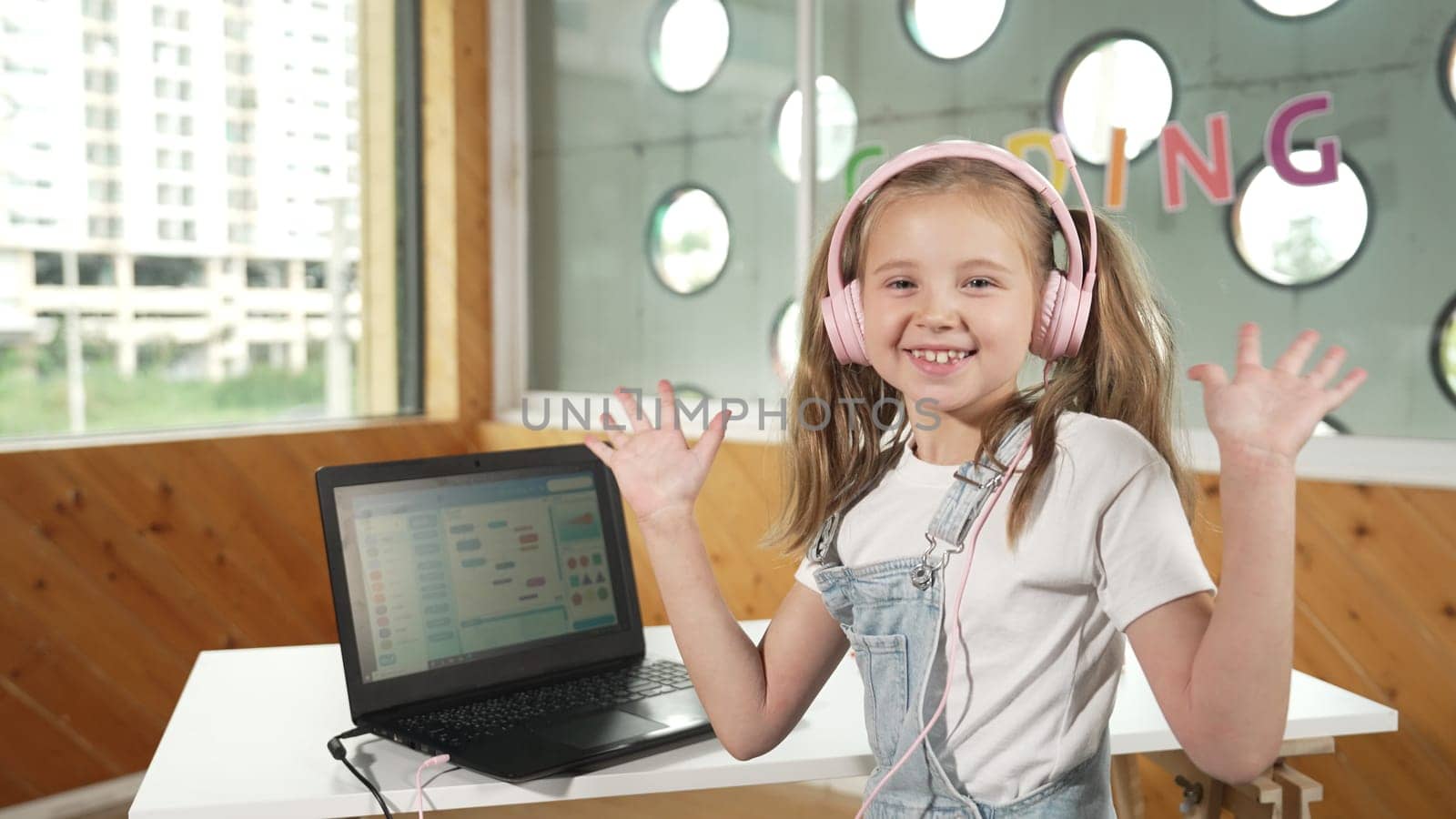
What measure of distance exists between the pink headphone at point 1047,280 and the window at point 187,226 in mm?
2461

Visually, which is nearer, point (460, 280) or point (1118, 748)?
point (1118, 748)

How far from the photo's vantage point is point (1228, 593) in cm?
84

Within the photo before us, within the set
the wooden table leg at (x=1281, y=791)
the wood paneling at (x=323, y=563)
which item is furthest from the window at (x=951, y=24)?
the wooden table leg at (x=1281, y=791)

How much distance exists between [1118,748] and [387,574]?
34.4 inches

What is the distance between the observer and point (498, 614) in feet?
4.94

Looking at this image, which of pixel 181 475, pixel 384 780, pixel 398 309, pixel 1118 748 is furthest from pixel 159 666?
pixel 1118 748

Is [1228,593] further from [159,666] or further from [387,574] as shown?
[159,666]

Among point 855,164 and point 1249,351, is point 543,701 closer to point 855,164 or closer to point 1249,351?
point 1249,351

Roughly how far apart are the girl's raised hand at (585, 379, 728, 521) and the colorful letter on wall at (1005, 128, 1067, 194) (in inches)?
64.1

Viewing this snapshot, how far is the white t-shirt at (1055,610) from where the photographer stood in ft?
3.15

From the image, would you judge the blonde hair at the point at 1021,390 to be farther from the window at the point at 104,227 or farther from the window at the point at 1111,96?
the window at the point at 104,227

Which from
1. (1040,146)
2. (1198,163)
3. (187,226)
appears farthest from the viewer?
(187,226)

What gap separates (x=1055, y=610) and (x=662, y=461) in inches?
14.6

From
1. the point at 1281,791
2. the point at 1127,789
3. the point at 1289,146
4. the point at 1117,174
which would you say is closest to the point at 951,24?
the point at 1117,174
